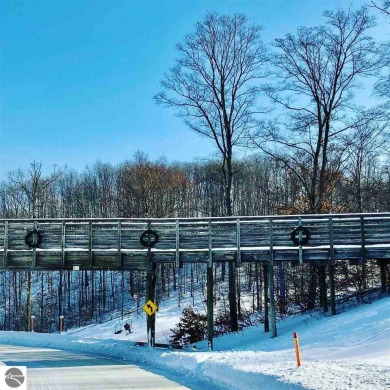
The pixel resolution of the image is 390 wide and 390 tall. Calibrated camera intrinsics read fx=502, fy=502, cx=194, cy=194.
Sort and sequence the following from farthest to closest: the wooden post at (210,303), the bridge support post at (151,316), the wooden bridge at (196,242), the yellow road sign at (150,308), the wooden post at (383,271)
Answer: the wooden post at (383,271), the bridge support post at (151,316), the wooden post at (210,303), the wooden bridge at (196,242), the yellow road sign at (150,308)

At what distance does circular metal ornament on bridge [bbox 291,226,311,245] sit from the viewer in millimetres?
17672

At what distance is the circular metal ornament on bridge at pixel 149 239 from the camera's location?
60.1ft

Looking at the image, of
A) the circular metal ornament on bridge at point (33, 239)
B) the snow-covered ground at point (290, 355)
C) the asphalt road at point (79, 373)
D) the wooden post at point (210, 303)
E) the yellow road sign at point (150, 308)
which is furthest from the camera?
the circular metal ornament on bridge at point (33, 239)

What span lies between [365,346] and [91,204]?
5667cm

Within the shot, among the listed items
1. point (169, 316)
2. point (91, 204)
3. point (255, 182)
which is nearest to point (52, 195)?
point (91, 204)

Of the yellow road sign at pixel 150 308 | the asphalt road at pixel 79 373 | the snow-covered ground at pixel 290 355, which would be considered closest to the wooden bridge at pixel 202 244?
the yellow road sign at pixel 150 308

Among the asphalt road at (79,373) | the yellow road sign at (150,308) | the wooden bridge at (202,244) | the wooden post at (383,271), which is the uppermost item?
the wooden bridge at (202,244)

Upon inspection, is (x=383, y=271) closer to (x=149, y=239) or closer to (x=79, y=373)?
(x=149, y=239)

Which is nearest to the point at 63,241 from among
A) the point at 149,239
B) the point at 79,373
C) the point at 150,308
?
the point at 149,239

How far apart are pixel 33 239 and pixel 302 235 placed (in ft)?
32.9

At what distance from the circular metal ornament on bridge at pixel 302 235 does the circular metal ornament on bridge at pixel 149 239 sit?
4.95 meters

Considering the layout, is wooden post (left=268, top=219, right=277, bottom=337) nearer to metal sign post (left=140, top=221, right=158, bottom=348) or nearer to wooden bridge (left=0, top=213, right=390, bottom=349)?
wooden bridge (left=0, top=213, right=390, bottom=349)

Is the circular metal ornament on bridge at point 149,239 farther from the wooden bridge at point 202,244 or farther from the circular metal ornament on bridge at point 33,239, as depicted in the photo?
the circular metal ornament on bridge at point 33,239

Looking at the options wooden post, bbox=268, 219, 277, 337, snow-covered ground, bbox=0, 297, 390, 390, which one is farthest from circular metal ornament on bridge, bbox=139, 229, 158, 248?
wooden post, bbox=268, 219, 277, 337
